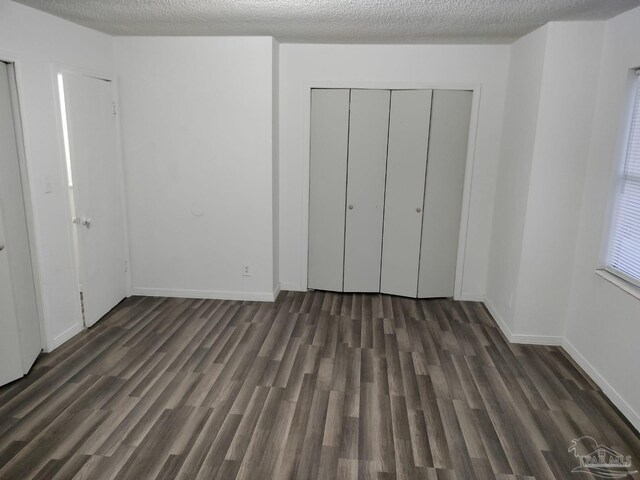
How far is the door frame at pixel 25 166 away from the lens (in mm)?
2977

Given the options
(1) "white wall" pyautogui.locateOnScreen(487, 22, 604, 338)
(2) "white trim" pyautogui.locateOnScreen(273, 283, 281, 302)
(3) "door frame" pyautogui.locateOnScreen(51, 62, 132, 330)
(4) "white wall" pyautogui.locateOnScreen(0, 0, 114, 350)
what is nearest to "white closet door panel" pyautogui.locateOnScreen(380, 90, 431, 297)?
(1) "white wall" pyautogui.locateOnScreen(487, 22, 604, 338)

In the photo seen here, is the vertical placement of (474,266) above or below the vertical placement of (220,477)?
above

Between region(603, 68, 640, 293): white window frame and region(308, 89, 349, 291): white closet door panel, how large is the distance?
7.63 ft

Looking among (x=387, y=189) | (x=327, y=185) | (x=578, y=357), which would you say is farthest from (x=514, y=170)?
(x=327, y=185)

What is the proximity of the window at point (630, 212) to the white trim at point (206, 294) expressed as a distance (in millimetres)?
2968

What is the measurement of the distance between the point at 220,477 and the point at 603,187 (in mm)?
3086

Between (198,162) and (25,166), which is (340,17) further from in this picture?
(25,166)

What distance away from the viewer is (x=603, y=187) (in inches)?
126

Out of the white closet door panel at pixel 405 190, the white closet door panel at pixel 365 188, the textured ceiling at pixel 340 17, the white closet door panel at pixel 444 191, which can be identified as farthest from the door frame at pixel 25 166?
the white closet door panel at pixel 444 191

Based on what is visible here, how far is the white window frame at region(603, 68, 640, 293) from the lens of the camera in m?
2.92

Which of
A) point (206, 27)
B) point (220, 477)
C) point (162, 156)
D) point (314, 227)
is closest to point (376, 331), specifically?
point (314, 227)

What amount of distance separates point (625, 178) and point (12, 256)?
4.12 meters

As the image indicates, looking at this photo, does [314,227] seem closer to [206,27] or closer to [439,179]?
[439,179]

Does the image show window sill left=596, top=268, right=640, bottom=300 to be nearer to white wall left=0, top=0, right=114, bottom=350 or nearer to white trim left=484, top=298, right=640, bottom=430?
white trim left=484, top=298, right=640, bottom=430
